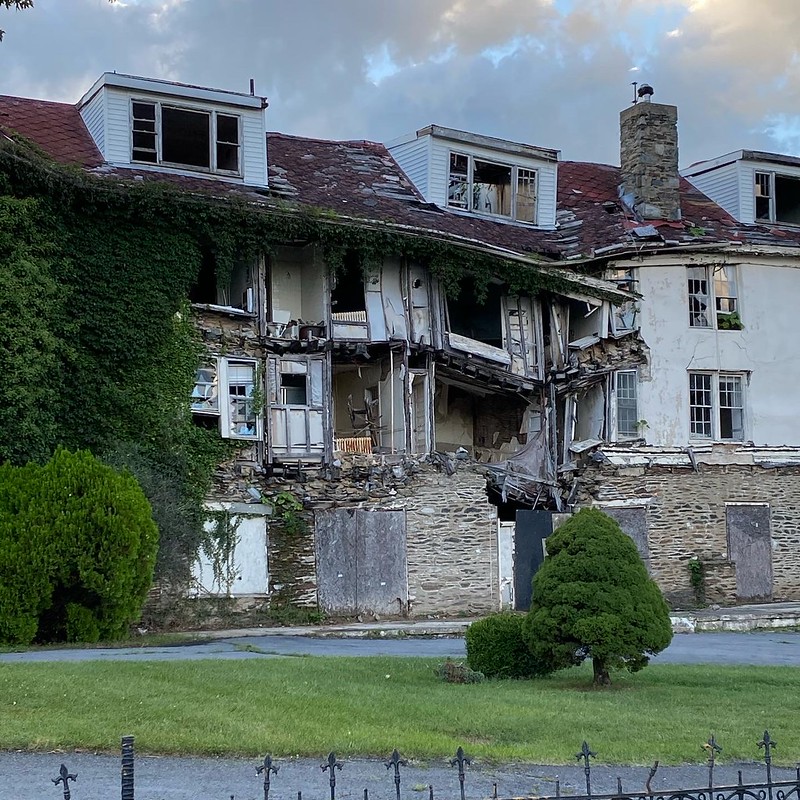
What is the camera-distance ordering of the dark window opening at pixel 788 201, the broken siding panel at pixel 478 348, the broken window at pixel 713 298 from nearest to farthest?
the broken siding panel at pixel 478 348, the broken window at pixel 713 298, the dark window opening at pixel 788 201

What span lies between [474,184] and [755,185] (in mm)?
8012

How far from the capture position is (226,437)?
26.8 metres

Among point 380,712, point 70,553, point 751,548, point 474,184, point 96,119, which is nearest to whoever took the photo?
point 380,712

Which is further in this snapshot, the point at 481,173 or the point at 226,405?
the point at 481,173

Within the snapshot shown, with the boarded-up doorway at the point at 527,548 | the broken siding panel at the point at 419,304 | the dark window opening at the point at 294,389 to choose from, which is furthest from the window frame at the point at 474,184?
the boarded-up doorway at the point at 527,548

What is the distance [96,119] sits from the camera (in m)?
28.1

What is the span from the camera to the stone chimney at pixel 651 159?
33.1 meters

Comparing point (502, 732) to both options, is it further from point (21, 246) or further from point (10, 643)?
point (21, 246)

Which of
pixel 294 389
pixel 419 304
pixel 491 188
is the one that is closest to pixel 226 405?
pixel 294 389

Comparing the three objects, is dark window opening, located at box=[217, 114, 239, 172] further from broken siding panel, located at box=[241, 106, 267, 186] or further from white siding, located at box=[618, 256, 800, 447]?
white siding, located at box=[618, 256, 800, 447]

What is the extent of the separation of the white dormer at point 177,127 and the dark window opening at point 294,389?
4.50 metres

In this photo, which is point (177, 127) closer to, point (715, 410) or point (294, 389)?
point (294, 389)

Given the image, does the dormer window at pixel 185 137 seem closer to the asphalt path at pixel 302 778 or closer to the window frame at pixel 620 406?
the window frame at pixel 620 406

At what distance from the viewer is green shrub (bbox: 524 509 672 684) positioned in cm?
1438
